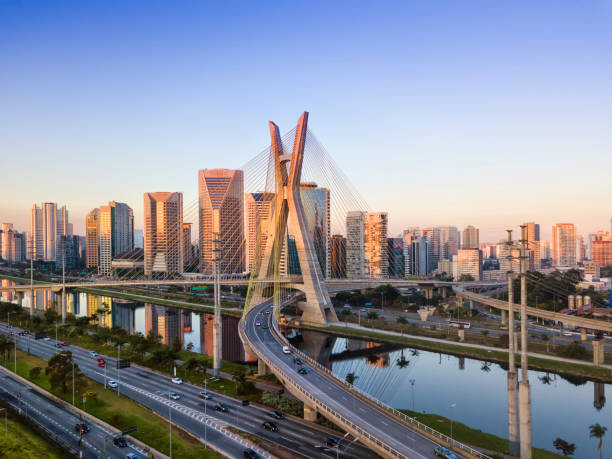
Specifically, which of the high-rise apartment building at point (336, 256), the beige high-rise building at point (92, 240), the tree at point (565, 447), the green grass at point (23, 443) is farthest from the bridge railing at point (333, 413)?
the beige high-rise building at point (92, 240)

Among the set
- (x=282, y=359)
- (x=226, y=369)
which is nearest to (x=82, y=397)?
(x=226, y=369)

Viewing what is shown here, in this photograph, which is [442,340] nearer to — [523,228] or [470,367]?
[470,367]

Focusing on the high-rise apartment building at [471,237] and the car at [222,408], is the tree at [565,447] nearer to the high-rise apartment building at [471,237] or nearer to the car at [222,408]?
the car at [222,408]

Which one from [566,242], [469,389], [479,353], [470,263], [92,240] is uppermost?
[92,240]

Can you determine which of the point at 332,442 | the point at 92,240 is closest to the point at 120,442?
the point at 332,442

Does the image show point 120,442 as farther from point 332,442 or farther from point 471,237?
point 471,237

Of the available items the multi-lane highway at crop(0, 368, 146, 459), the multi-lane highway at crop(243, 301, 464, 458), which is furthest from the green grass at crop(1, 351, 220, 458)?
the multi-lane highway at crop(243, 301, 464, 458)
